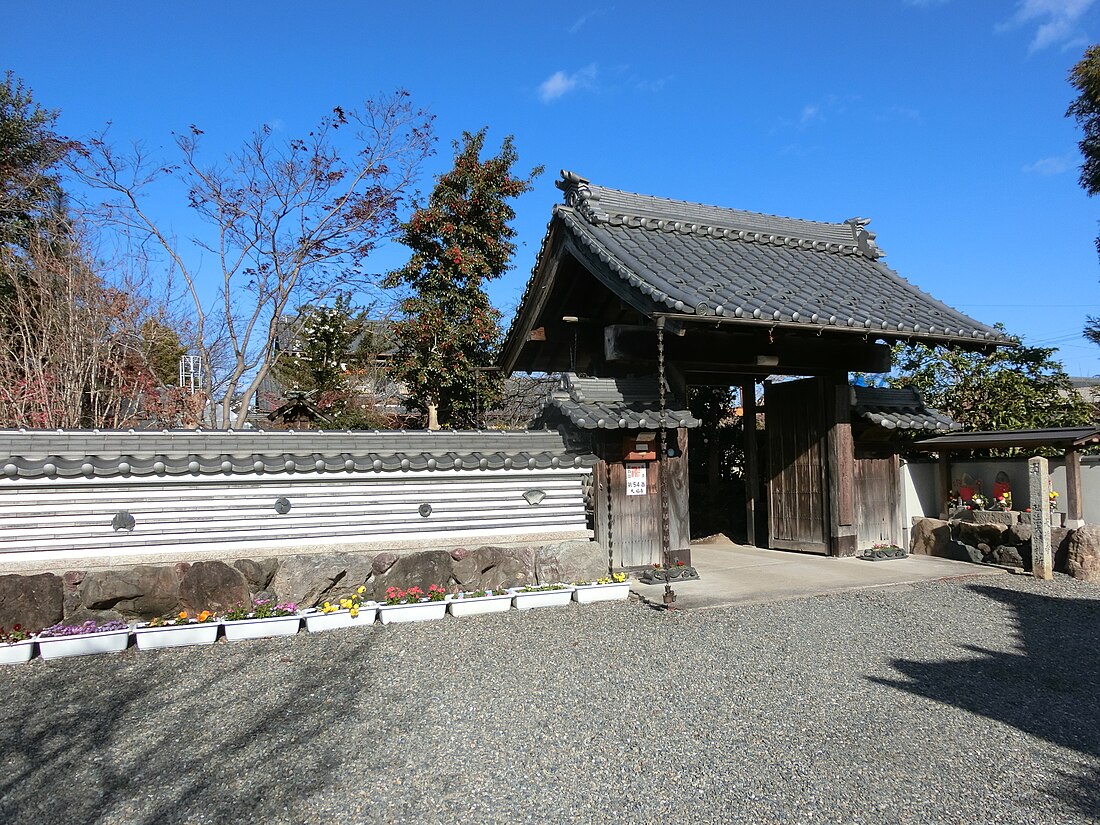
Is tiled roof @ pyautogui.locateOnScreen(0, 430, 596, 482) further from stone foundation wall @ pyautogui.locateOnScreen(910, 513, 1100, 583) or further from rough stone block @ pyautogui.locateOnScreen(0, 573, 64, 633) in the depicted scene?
stone foundation wall @ pyautogui.locateOnScreen(910, 513, 1100, 583)

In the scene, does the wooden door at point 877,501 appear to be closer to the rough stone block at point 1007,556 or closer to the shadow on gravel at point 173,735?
the rough stone block at point 1007,556

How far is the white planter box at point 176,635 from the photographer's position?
228 inches

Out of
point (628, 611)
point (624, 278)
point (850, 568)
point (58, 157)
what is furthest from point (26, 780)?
point (58, 157)

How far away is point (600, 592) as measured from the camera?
731cm

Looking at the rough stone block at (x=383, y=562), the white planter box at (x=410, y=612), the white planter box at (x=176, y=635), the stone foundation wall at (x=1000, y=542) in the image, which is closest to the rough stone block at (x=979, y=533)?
the stone foundation wall at (x=1000, y=542)

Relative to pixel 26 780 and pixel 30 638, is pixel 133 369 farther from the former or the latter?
pixel 26 780

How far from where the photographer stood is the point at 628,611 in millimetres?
6902

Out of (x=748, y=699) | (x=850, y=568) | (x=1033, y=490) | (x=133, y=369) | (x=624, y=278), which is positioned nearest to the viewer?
(x=748, y=699)

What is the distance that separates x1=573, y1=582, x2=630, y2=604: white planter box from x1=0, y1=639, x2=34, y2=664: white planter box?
15.7 ft

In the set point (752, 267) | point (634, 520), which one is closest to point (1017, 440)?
point (752, 267)

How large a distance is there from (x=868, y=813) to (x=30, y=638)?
6234 millimetres

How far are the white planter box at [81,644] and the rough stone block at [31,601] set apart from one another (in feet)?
0.95

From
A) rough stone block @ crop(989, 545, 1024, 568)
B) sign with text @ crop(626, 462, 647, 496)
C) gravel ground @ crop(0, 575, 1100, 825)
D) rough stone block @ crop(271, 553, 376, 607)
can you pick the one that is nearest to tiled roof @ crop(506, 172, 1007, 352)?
sign with text @ crop(626, 462, 647, 496)

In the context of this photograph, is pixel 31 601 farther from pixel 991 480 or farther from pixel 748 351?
pixel 991 480
